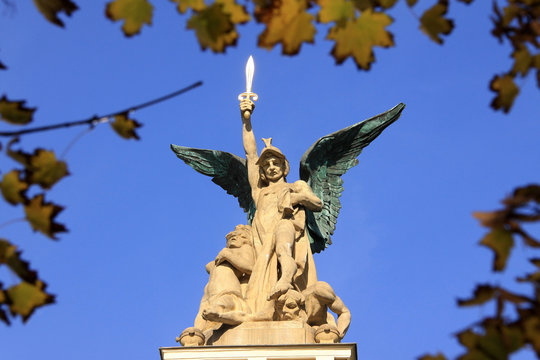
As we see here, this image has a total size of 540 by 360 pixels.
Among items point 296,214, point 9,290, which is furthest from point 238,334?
point 9,290

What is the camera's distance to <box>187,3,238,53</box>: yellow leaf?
5496 millimetres

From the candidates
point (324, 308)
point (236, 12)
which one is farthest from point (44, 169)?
point (324, 308)

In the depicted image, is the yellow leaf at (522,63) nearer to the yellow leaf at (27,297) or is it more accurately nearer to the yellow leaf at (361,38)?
the yellow leaf at (361,38)

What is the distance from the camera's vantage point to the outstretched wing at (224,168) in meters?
20.0

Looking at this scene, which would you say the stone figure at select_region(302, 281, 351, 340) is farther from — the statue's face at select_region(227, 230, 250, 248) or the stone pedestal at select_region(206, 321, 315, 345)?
the statue's face at select_region(227, 230, 250, 248)

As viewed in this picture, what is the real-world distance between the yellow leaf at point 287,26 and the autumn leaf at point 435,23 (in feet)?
2.00

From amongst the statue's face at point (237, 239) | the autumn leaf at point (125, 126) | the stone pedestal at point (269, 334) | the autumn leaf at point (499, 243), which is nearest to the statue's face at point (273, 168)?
the statue's face at point (237, 239)

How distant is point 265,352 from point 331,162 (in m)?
5.42

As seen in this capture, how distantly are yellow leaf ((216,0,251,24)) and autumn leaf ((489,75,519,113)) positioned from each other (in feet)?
4.70

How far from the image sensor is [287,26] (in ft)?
18.3

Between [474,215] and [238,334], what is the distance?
12.0m

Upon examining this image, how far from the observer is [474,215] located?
4.64 metres

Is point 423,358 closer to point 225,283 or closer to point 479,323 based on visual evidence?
point 479,323

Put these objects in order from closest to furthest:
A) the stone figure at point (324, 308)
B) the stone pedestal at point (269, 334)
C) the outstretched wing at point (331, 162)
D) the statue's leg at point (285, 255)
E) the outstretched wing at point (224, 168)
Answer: the stone pedestal at point (269, 334) < the statue's leg at point (285, 255) < the stone figure at point (324, 308) < the outstretched wing at point (331, 162) < the outstretched wing at point (224, 168)
